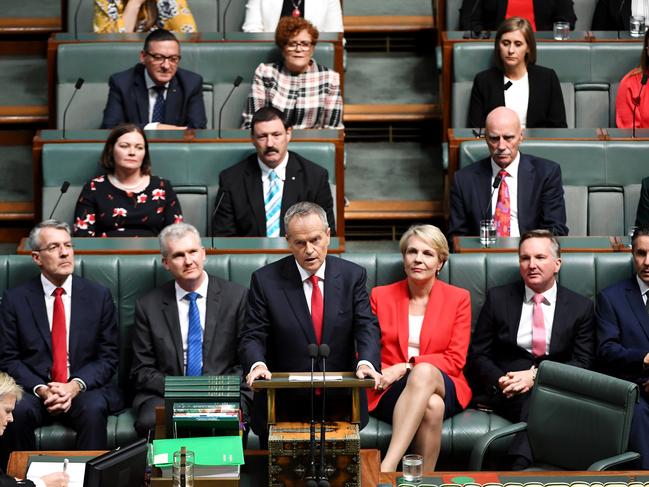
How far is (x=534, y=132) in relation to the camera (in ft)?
11.9

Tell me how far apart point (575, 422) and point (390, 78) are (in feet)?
7.00

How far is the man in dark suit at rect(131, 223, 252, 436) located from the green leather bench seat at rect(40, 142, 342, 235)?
62cm

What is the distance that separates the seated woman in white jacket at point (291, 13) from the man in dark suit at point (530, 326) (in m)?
1.54

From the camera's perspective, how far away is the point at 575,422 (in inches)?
98.0

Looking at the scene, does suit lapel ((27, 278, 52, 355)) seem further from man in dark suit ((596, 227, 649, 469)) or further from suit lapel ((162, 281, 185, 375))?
man in dark suit ((596, 227, 649, 469))

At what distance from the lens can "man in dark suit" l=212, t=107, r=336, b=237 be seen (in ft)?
11.2

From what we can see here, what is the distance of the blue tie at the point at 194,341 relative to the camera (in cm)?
289

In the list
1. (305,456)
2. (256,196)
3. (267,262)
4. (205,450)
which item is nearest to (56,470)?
(205,450)

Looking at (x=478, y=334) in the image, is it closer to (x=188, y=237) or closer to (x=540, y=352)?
(x=540, y=352)

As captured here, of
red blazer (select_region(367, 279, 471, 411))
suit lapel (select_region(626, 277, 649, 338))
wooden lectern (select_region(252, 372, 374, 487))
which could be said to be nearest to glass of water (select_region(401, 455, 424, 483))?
wooden lectern (select_region(252, 372, 374, 487))

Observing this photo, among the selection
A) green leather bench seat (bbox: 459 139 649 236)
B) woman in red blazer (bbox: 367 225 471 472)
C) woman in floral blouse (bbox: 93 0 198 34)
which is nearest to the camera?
woman in red blazer (bbox: 367 225 471 472)

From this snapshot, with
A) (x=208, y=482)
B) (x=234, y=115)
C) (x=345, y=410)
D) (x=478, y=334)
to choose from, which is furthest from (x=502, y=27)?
(x=208, y=482)

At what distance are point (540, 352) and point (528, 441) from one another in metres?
0.37

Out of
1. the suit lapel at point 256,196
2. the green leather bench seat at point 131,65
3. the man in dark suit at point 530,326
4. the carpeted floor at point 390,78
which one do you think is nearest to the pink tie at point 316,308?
the man in dark suit at point 530,326
